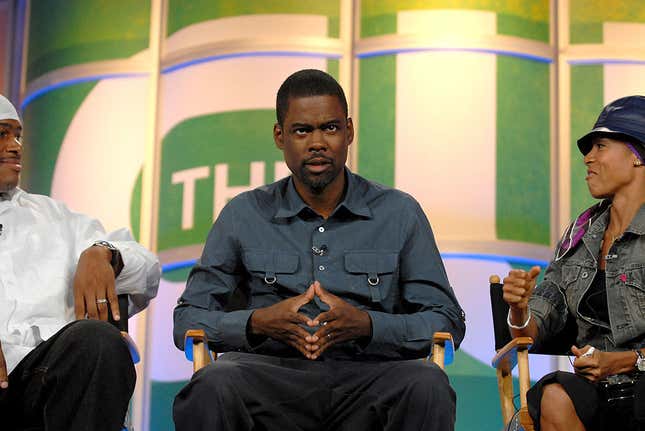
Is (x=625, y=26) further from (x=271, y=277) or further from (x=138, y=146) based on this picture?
(x=271, y=277)

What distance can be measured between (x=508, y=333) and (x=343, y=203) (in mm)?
722

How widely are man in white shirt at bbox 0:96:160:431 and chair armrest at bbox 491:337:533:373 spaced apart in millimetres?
1184

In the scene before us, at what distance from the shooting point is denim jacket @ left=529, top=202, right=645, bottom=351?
3.76 m

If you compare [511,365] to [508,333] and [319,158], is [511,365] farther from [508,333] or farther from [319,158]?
Answer: [319,158]

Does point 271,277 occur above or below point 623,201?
below

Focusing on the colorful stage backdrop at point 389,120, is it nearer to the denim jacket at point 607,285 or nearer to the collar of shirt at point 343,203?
the denim jacket at point 607,285

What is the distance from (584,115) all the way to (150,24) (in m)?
2.24

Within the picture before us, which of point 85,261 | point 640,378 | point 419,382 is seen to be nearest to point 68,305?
point 85,261

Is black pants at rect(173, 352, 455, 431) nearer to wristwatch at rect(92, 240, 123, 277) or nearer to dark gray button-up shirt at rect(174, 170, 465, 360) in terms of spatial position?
dark gray button-up shirt at rect(174, 170, 465, 360)

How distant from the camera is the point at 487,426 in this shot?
5543 millimetres

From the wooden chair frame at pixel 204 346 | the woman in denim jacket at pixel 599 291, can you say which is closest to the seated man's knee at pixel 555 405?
the woman in denim jacket at pixel 599 291

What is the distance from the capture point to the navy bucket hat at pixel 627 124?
391 cm

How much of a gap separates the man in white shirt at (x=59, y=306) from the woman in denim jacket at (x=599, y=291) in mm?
1223

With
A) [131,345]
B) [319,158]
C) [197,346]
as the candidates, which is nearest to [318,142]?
[319,158]
